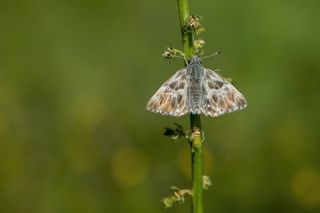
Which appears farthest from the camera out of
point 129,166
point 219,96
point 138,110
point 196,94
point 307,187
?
point 138,110

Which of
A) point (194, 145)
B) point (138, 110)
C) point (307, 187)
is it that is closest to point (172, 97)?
point (194, 145)

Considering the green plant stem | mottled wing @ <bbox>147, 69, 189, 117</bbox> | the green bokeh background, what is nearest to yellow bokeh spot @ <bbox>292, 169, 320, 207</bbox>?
the green bokeh background

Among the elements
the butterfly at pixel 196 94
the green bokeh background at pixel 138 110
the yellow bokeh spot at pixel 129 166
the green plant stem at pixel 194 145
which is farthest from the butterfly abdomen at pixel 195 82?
the yellow bokeh spot at pixel 129 166

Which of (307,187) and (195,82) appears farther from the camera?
(307,187)

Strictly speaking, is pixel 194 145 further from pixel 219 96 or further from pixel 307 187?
pixel 307 187

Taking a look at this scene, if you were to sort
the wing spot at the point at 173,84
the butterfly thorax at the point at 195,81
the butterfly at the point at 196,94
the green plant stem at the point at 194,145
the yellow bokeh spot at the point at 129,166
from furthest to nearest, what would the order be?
1. the yellow bokeh spot at the point at 129,166
2. the wing spot at the point at 173,84
3. the butterfly at the point at 196,94
4. the butterfly thorax at the point at 195,81
5. the green plant stem at the point at 194,145

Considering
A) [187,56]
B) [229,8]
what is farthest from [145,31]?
[187,56]

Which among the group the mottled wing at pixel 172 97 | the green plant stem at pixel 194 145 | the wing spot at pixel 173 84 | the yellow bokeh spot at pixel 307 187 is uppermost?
the yellow bokeh spot at pixel 307 187

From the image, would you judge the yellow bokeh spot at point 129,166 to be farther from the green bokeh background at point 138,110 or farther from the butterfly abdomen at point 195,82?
the butterfly abdomen at point 195,82
